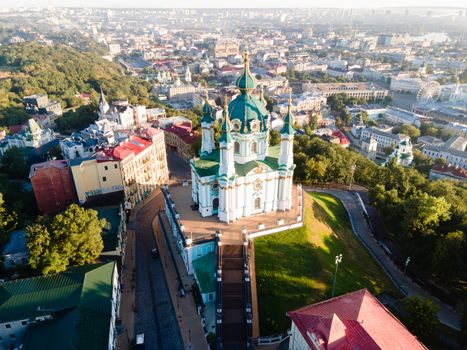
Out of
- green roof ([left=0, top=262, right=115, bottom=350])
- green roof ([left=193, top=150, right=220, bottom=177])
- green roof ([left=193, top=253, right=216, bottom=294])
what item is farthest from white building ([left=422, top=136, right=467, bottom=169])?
green roof ([left=0, top=262, right=115, bottom=350])

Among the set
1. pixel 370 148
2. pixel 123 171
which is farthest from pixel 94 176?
pixel 370 148

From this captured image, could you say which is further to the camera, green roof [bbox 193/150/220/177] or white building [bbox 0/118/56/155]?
white building [bbox 0/118/56/155]

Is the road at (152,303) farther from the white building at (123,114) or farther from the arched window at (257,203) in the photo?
the white building at (123,114)

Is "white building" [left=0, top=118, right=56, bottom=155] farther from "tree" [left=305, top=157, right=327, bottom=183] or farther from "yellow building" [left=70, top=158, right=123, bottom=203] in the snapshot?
"tree" [left=305, top=157, right=327, bottom=183]

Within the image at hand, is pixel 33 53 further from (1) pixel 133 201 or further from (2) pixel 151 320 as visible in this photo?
(2) pixel 151 320

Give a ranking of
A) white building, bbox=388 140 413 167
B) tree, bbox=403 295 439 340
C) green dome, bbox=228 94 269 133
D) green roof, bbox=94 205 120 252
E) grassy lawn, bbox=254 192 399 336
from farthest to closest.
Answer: white building, bbox=388 140 413 167, green roof, bbox=94 205 120 252, green dome, bbox=228 94 269 133, grassy lawn, bbox=254 192 399 336, tree, bbox=403 295 439 340

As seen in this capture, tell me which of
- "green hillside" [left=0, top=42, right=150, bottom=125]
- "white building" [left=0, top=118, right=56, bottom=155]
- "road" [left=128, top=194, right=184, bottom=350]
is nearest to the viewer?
"road" [left=128, top=194, right=184, bottom=350]

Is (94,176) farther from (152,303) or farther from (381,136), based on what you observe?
(381,136)
